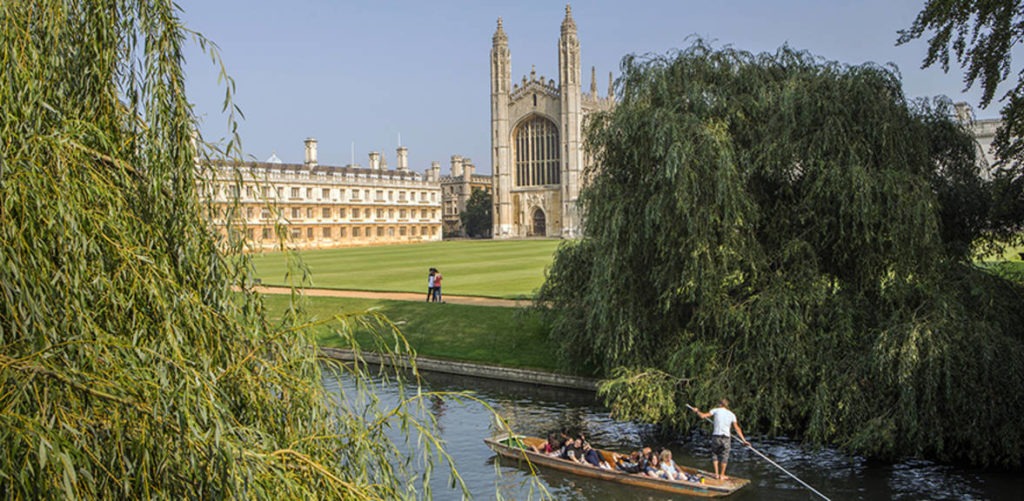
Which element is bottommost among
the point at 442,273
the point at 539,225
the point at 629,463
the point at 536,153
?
the point at 629,463

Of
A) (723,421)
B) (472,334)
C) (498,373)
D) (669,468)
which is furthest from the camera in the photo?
(472,334)

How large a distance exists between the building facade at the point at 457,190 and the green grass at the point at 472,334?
84.6 metres

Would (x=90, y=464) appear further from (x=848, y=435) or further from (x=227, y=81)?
(x=848, y=435)

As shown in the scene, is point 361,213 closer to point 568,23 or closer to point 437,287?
point 568,23

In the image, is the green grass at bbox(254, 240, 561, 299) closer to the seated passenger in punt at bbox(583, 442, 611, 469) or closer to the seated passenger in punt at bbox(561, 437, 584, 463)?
the seated passenger in punt at bbox(561, 437, 584, 463)

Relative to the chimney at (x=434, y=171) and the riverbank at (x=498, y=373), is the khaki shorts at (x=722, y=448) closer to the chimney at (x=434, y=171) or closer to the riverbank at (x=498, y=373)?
the riverbank at (x=498, y=373)

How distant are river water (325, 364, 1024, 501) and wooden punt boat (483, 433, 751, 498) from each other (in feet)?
0.34

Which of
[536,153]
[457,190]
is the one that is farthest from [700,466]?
[457,190]

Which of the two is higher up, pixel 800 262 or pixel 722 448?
pixel 800 262

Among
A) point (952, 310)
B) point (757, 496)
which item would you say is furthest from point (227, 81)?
point (952, 310)

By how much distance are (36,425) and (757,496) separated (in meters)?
10.1

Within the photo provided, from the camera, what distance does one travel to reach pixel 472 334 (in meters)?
23.1

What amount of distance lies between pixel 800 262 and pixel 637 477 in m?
4.63

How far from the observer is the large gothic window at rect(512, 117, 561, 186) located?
9056cm
